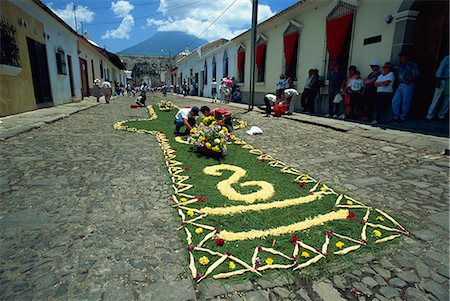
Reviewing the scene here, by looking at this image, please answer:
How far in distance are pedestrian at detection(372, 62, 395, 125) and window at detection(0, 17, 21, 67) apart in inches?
444

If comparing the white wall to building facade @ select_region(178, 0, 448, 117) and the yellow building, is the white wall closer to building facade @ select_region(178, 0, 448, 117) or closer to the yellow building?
the yellow building

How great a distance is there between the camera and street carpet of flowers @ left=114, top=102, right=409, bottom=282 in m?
2.05

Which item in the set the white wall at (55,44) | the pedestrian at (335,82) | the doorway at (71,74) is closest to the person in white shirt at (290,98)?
the pedestrian at (335,82)

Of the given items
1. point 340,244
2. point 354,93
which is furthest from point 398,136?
point 340,244

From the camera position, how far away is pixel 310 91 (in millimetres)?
11211

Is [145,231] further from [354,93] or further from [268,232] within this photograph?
[354,93]

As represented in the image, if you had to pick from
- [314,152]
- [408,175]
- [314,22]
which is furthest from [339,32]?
[408,175]

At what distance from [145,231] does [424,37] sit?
30.2ft

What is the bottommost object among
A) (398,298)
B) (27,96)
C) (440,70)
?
(398,298)

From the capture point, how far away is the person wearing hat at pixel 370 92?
8.09 metres

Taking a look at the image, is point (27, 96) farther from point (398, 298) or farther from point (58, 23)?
point (398, 298)

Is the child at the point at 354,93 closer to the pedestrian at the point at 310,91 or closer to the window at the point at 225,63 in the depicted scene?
the pedestrian at the point at 310,91

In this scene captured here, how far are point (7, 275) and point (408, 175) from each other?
488 centimetres

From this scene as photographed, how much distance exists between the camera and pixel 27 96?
382 inches
